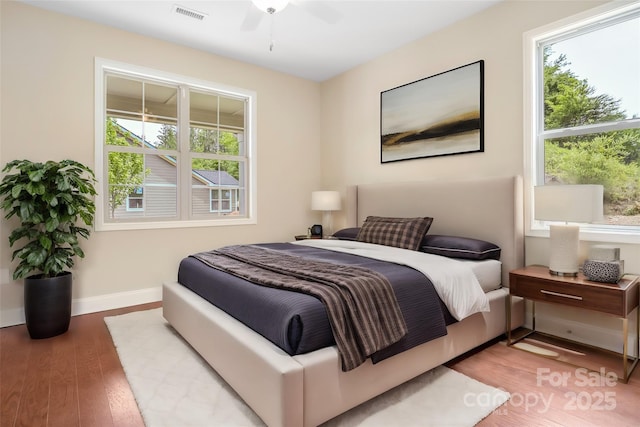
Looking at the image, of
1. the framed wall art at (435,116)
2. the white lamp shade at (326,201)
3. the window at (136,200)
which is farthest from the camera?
the white lamp shade at (326,201)

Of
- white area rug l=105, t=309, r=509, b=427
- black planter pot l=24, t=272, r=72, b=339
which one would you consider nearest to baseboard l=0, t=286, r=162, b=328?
black planter pot l=24, t=272, r=72, b=339

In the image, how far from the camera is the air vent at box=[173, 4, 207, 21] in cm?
318

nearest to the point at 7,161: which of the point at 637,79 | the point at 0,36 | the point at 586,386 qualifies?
the point at 0,36

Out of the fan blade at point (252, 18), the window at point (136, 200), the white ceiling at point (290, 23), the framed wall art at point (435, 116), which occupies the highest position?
the white ceiling at point (290, 23)

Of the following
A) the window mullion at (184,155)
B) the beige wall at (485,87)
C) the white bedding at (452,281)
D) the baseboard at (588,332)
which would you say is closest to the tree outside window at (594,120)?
the beige wall at (485,87)

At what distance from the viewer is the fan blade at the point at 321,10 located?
10.2ft

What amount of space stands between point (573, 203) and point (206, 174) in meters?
3.68

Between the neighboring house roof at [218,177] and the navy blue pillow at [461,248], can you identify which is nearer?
the navy blue pillow at [461,248]

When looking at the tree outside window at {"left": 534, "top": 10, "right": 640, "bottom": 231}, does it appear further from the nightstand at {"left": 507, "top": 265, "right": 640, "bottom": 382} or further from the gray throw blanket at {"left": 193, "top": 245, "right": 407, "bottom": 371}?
the gray throw blanket at {"left": 193, "top": 245, "right": 407, "bottom": 371}

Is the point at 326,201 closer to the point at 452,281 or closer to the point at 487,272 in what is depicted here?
the point at 487,272

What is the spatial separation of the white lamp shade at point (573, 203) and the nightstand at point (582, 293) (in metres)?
0.42

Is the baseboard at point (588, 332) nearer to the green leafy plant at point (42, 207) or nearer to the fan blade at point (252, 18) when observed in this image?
the fan blade at point (252, 18)

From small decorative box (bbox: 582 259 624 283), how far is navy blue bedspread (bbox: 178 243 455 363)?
3.26 feet

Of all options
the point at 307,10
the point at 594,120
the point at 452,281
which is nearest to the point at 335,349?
the point at 452,281
